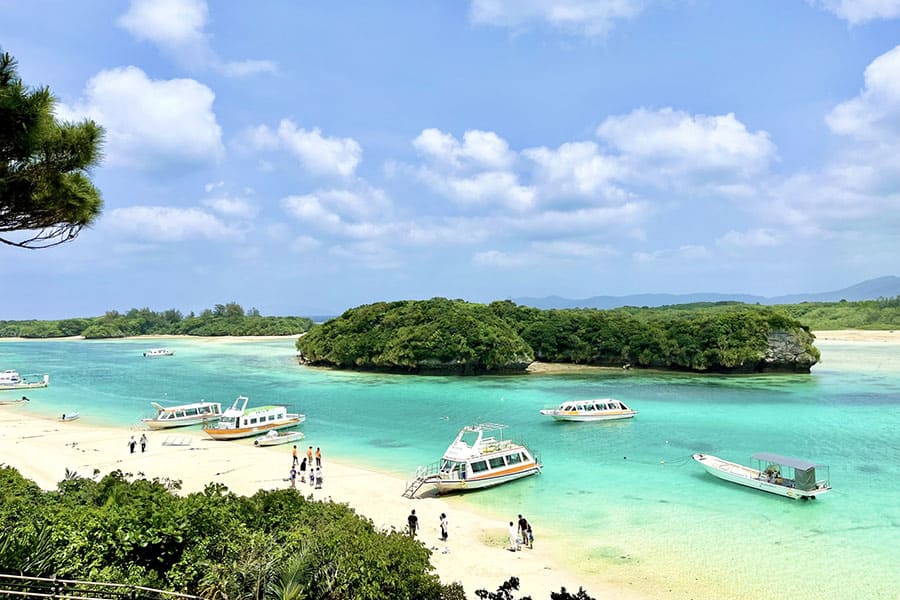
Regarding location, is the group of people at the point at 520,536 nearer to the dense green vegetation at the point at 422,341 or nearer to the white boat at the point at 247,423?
the white boat at the point at 247,423

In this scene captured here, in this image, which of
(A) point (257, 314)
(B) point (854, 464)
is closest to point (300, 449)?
(B) point (854, 464)

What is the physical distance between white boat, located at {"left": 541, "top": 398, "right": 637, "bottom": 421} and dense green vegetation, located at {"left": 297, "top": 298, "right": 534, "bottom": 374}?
29.6 metres

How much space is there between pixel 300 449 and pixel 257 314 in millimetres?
164822

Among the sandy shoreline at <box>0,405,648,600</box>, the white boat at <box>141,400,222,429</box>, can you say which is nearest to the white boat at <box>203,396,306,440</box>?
the sandy shoreline at <box>0,405,648,600</box>

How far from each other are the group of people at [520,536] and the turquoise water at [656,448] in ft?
3.79

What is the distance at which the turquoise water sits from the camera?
17.5 meters

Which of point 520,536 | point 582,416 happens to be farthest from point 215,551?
point 582,416

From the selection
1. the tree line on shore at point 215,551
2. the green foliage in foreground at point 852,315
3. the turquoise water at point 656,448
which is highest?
the green foliage in foreground at point 852,315

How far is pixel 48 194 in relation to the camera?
36.8 feet

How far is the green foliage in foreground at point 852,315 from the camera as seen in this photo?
397 feet

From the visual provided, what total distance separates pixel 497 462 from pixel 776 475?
12.2 m

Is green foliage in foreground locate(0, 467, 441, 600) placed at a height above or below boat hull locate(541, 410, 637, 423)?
above

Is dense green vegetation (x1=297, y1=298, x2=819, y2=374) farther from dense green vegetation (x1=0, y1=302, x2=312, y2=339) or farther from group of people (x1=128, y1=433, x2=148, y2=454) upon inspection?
dense green vegetation (x1=0, y1=302, x2=312, y2=339)

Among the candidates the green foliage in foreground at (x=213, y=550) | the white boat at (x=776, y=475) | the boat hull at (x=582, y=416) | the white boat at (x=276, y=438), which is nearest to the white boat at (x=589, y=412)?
the boat hull at (x=582, y=416)
